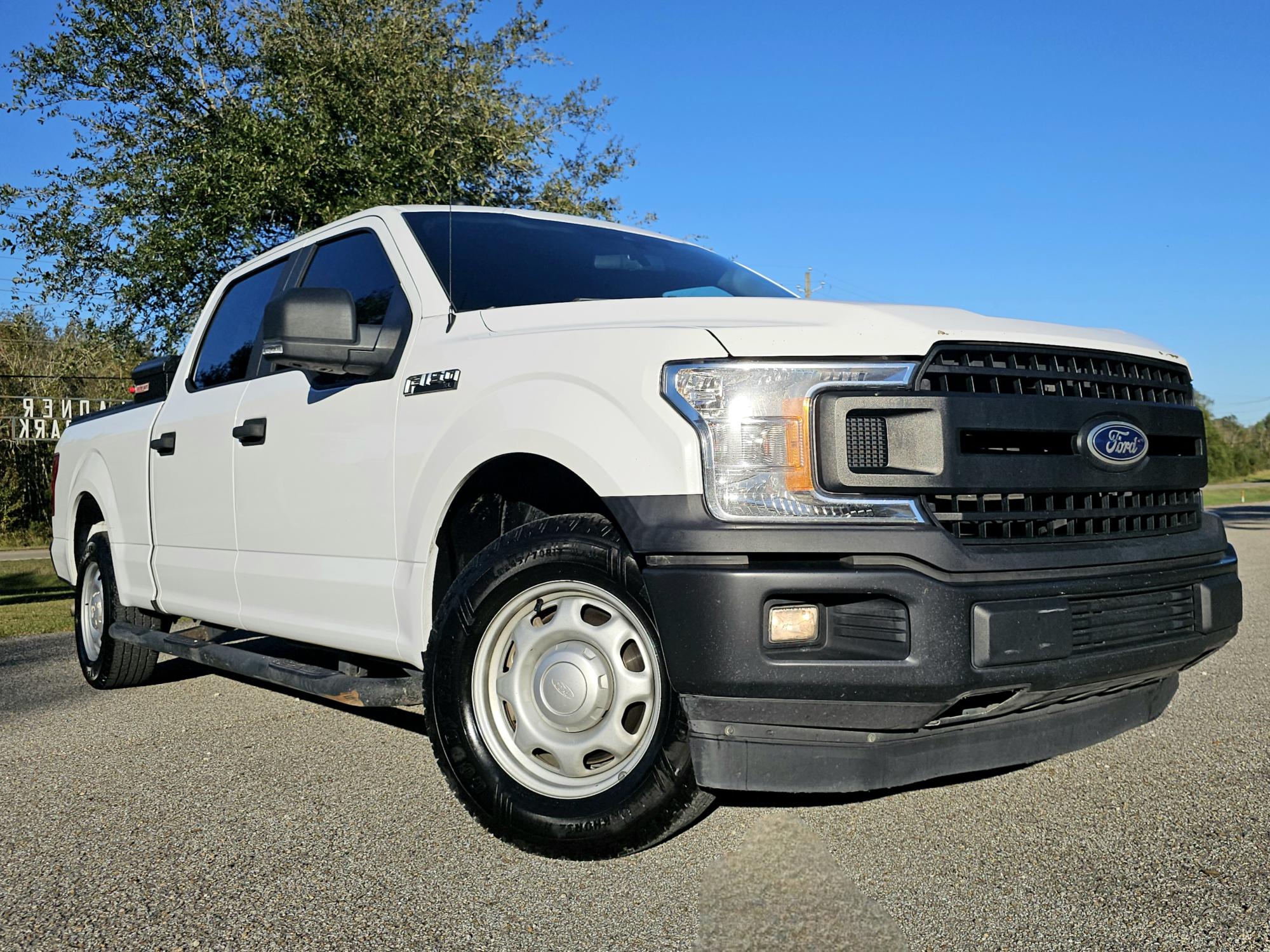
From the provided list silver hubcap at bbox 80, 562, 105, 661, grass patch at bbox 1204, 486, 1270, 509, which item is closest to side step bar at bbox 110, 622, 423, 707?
silver hubcap at bbox 80, 562, 105, 661

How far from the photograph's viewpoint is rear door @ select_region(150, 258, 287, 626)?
4719mm

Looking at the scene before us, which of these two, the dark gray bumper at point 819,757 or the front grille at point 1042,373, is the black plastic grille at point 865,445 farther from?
the dark gray bumper at point 819,757

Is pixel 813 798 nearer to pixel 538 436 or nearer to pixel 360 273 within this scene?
pixel 538 436

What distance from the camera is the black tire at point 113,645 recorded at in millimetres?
5836

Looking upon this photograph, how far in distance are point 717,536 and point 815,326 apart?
23.8 inches

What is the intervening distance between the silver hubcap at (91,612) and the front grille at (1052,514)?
505 centimetres

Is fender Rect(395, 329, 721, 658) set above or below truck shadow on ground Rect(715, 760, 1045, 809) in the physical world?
above

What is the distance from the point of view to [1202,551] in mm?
3309

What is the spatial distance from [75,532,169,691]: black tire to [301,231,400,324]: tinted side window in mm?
2187

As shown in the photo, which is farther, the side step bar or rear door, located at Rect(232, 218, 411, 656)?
rear door, located at Rect(232, 218, 411, 656)

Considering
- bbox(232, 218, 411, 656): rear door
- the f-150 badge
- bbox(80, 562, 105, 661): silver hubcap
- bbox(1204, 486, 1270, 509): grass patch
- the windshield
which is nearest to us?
the f-150 badge

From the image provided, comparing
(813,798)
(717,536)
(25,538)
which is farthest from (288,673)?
(25,538)

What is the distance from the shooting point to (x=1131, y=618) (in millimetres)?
2980

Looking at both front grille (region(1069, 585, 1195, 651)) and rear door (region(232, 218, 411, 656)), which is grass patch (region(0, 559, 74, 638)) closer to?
rear door (region(232, 218, 411, 656))
